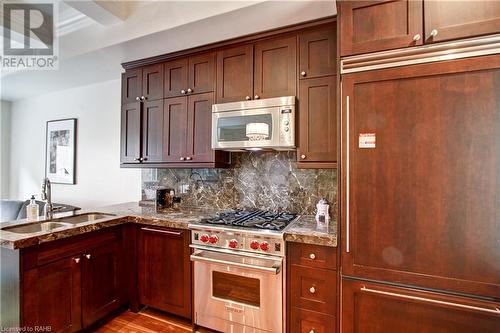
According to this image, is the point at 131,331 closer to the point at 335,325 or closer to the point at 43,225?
the point at 43,225

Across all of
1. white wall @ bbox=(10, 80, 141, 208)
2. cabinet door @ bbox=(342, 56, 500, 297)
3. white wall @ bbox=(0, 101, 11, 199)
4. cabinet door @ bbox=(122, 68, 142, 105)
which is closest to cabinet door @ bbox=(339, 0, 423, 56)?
cabinet door @ bbox=(342, 56, 500, 297)

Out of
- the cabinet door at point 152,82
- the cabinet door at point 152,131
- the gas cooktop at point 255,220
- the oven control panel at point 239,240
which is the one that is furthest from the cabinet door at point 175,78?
the oven control panel at point 239,240

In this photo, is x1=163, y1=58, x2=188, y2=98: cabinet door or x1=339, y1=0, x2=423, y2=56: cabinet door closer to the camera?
x1=339, y1=0, x2=423, y2=56: cabinet door

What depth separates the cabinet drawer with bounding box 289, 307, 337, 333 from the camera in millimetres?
1712

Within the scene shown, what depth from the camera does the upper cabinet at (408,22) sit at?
1.32 m

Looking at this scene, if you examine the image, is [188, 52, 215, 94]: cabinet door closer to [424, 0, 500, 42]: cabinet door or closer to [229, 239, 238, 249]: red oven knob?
[229, 239, 238, 249]: red oven knob

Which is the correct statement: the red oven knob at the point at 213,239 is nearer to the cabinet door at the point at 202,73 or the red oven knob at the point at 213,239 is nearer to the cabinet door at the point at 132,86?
the cabinet door at the point at 202,73

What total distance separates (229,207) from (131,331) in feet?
4.44

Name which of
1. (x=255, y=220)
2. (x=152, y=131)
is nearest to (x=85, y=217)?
(x=152, y=131)

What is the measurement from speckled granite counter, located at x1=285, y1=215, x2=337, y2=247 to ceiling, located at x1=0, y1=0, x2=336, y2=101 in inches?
63.4

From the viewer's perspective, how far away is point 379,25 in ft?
4.96

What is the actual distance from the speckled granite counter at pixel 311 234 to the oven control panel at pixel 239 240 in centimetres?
9

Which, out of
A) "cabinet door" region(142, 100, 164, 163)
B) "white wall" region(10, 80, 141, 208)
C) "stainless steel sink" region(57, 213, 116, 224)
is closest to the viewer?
"stainless steel sink" region(57, 213, 116, 224)

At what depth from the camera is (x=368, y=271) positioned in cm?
153
